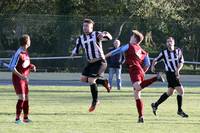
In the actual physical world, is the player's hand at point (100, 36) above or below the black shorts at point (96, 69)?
above

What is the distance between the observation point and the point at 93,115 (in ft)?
48.0

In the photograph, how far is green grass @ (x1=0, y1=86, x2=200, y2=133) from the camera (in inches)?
472

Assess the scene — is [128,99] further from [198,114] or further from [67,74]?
[67,74]

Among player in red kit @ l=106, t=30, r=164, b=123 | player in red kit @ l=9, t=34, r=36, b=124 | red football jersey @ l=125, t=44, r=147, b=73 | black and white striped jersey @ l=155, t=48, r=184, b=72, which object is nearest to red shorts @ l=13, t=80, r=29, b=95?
player in red kit @ l=9, t=34, r=36, b=124

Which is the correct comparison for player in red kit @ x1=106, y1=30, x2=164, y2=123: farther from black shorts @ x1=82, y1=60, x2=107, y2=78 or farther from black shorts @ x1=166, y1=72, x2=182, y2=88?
black shorts @ x1=166, y1=72, x2=182, y2=88

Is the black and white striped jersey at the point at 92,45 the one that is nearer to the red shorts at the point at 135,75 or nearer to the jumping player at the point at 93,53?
the jumping player at the point at 93,53

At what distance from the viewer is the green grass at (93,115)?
12.0 meters

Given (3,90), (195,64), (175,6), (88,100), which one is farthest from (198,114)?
(175,6)

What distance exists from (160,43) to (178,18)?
2.05 metres

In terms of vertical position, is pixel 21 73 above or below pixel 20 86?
above

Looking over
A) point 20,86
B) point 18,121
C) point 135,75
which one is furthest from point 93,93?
point 18,121

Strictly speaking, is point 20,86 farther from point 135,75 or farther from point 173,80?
point 173,80

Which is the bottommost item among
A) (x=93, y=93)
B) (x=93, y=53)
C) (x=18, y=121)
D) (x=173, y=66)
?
(x=93, y=93)

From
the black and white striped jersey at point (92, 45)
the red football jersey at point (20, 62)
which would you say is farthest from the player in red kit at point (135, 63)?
the red football jersey at point (20, 62)
